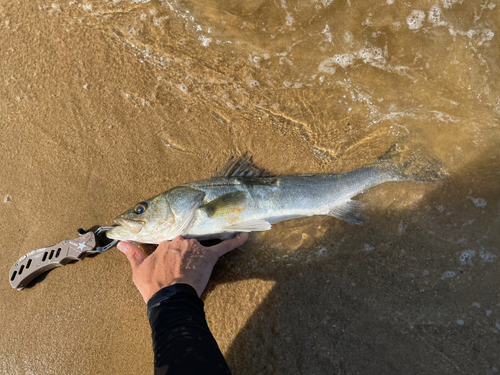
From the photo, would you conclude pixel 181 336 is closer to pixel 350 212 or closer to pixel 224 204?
pixel 224 204

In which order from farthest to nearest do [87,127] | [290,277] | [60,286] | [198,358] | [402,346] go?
[87,127] < [60,286] < [290,277] < [402,346] < [198,358]

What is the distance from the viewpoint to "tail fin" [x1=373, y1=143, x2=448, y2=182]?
3.10 metres

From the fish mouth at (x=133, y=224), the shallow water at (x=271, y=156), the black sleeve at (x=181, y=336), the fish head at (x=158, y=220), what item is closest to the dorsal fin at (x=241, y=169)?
the shallow water at (x=271, y=156)

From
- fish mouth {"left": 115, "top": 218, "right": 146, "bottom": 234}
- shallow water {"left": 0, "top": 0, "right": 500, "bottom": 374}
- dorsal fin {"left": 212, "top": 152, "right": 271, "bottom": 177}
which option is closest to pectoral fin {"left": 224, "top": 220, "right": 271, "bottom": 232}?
shallow water {"left": 0, "top": 0, "right": 500, "bottom": 374}

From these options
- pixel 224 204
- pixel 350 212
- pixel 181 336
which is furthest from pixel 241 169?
pixel 181 336

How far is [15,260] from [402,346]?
457 centimetres

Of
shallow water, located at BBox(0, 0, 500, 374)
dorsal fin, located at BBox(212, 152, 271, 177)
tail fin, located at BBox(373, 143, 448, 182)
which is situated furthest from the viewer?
dorsal fin, located at BBox(212, 152, 271, 177)

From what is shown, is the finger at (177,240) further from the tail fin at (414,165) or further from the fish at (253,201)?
the tail fin at (414,165)

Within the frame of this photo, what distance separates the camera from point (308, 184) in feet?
10.2

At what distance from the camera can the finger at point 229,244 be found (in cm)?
289

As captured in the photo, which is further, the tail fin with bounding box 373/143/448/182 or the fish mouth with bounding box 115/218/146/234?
the tail fin with bounding box 373/143/448/182

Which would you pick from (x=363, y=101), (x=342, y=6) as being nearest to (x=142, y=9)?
(x=342, y=6)

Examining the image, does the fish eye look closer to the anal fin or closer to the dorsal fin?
the dorsal fin

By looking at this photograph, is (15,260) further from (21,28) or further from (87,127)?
(21,28)
